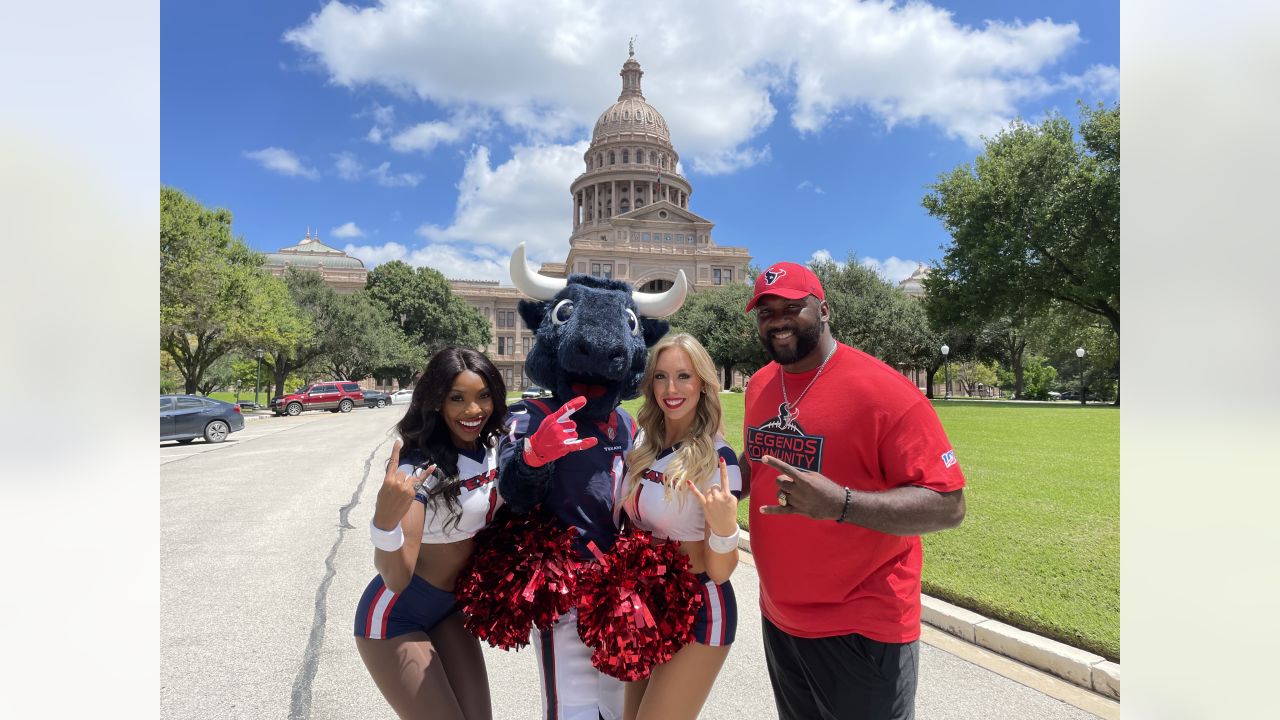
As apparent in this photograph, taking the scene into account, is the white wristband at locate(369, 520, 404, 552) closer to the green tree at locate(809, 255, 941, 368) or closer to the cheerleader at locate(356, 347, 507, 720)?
the cheerleader at locate(356, 347, 507, 720)

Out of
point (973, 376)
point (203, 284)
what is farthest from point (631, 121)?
point (203, 284)

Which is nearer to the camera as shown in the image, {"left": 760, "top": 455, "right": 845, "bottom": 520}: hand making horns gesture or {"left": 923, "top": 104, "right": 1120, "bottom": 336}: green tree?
{"left": 760, "top": 455, "right": 845, "bottom": 520}: hand making horns gesture

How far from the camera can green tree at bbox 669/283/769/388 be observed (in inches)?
1758

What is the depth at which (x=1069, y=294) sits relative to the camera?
3272 centimetres

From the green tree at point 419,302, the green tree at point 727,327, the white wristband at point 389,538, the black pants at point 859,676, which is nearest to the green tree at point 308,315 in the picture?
the green tree at point 419,302

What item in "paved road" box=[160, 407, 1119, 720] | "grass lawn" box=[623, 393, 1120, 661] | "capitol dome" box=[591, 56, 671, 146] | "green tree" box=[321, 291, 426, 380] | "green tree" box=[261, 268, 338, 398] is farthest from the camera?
"capitol dome" box=[591, 56, 671, 146]

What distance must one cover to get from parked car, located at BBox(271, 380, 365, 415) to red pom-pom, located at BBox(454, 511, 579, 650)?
36575 mm

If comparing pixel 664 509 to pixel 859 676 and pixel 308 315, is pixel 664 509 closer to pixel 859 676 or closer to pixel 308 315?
pixel 859 676

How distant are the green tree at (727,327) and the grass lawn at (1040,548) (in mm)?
32331

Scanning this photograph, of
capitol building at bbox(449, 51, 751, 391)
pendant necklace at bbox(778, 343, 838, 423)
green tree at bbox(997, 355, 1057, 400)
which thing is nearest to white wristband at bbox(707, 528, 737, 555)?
pendant necklace at bbox(778, 343, 838, 423)

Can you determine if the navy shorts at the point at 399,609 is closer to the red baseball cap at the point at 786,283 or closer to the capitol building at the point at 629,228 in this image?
the red baseball cap at the point at 786,283
